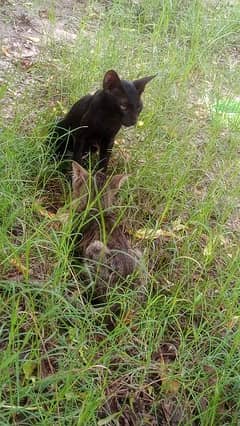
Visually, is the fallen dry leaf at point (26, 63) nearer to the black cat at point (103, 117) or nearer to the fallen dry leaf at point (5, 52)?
the fallen dry leaf at point (5, 52)

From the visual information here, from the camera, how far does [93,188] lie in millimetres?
2074

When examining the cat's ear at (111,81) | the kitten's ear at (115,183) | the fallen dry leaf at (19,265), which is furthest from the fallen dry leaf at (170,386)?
the cat's ear at (111,81)

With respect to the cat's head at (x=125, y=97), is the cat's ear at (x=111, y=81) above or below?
above

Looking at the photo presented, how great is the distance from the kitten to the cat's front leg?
216 mm

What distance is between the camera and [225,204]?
250cm

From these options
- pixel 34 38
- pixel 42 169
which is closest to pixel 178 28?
pixel 34 38

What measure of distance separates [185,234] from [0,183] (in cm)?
75

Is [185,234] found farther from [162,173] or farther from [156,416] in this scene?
[156,416]

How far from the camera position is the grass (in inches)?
64.7

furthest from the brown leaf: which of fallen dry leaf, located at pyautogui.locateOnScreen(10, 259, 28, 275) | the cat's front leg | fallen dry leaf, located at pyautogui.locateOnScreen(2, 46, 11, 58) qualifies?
fallen dry leaf, located at pyautogui.locateOnScreen(2, 46, 11, 58)

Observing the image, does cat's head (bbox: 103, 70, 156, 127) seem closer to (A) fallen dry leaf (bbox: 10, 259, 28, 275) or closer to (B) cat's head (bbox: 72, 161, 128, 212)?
(B) cat's head (bbox: 72, 161, 128, 212)

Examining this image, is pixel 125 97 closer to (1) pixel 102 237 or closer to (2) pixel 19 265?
(1) pixel 102 237

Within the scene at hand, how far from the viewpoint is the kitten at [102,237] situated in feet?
6.20

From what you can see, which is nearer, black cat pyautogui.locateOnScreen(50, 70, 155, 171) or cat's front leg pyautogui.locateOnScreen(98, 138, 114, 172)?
black cat pyautogui.locateOnScreen(50, 70, 155, 171)
